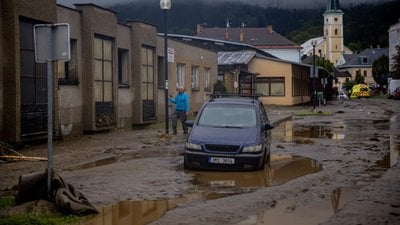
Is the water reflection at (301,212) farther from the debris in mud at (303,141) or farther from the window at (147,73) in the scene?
the window at (147,73)

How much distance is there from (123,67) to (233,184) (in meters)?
14.7

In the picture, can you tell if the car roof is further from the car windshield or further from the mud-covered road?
the mud-covered road

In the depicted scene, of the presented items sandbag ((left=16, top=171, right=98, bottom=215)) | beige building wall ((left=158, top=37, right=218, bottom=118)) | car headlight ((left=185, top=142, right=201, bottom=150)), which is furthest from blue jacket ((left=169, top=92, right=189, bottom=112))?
sandbag ((left=16, top=171, right=98, bottom=215))

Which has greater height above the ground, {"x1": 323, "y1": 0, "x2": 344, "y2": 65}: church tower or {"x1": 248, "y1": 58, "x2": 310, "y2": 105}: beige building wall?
{"x1": 323, "y1": 0, "x2": 344, "y2": 65}: church tower

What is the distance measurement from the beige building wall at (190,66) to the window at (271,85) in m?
14.5

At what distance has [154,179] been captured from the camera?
11.7 m

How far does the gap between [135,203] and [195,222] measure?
169 cm

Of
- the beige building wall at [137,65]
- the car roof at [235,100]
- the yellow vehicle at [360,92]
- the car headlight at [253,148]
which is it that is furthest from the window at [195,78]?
the yellow vehicle at [360,92]

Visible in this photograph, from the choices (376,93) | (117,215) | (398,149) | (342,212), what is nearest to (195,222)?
(117,215)

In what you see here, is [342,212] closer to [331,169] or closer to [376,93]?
[331,169]

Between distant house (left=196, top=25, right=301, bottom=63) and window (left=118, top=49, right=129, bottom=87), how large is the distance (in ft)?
227

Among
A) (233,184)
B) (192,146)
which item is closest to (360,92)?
(192,146)

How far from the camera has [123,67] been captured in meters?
25.0

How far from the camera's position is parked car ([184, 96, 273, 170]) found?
1254 centimetres
